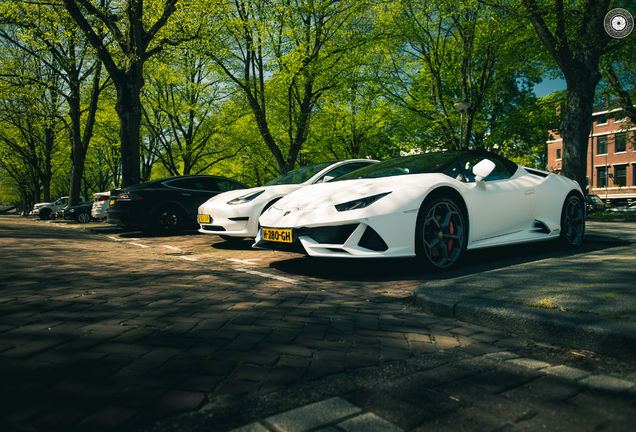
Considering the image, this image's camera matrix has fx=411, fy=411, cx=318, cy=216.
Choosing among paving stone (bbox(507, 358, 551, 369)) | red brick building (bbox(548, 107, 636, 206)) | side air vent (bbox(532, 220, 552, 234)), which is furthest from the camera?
red brick building (bbox(548, 107, 636, 206))

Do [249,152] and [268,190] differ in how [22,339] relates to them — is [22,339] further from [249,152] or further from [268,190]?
[249,152]

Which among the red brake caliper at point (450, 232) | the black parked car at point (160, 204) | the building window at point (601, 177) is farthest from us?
the building window at point (601, 177)

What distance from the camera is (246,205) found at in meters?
6.52

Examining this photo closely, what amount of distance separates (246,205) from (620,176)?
52579 millimetres

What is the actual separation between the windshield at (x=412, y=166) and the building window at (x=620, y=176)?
5130 cm

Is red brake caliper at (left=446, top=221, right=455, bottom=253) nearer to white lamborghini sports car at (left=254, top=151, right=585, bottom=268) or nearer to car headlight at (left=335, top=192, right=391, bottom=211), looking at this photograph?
white lamborghini sports car at (left=254, top=151, right=585, bottom=268)

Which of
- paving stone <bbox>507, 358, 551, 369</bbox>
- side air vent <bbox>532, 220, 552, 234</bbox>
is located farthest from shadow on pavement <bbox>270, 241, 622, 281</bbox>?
paving stone <bbox>507, 358, 551, 369</bbox>

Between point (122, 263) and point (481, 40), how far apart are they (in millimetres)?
17201

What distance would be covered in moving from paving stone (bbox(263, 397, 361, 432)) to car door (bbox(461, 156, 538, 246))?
353cm

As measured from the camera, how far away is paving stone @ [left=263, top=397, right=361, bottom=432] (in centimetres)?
138

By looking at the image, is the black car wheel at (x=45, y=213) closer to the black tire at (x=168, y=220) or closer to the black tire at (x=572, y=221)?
the black tire at (x=168, y=220)

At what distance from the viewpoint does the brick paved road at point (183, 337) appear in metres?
1.55

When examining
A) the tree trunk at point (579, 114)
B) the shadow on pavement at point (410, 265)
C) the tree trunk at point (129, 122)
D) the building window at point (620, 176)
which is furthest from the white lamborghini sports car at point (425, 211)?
the building window at point (620, 176)

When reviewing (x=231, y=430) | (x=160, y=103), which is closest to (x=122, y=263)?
(x=231, y=430)
